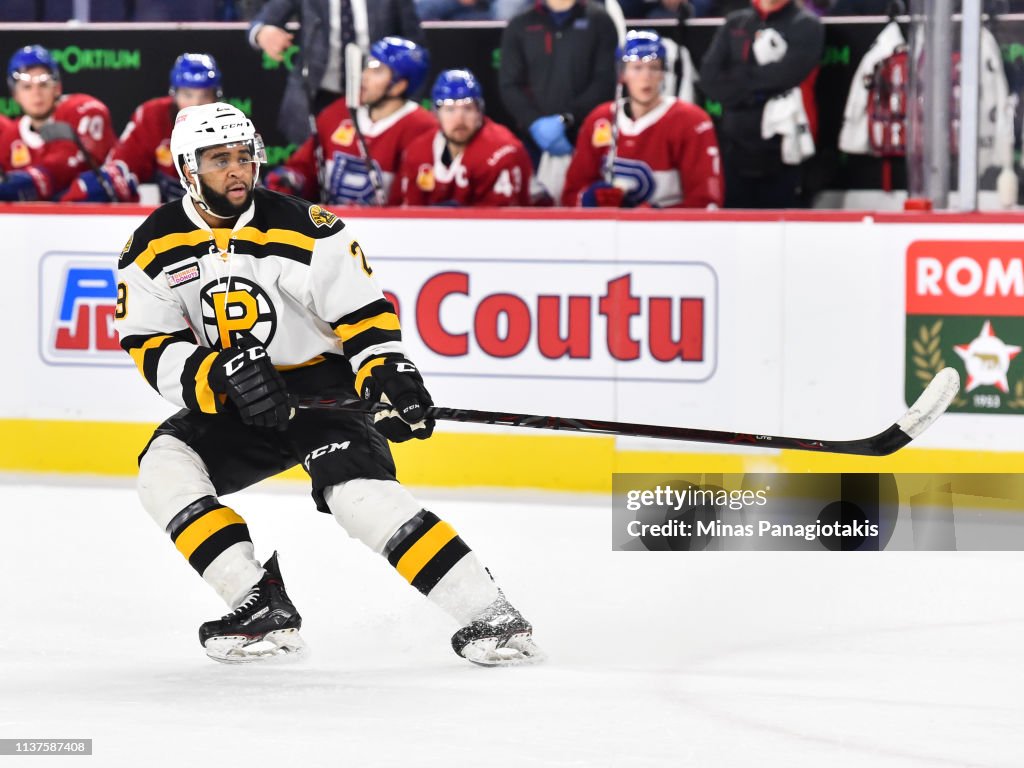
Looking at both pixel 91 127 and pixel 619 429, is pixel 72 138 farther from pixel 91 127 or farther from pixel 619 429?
pixel 619 429

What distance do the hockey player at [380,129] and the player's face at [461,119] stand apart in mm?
111

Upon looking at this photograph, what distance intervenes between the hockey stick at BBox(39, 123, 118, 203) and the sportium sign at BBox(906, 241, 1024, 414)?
253 cm

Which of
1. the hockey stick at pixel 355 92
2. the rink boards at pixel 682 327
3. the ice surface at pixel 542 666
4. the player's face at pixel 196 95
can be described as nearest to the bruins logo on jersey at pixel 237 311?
the ice surface at pixel 542 666

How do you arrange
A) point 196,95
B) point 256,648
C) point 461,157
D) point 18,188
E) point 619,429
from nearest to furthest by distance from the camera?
1. point 256,648
2. point 619,429
3. point 461,157
4. point 196,95
5. point 18,188

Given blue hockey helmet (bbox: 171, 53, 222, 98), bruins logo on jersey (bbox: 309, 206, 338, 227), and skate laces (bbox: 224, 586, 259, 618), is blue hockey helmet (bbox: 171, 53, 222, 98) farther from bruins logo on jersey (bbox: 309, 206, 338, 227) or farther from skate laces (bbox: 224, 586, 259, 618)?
skate laces (bbox: 224, 586, 259, 618)

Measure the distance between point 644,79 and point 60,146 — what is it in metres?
1.97

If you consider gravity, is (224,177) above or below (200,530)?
above

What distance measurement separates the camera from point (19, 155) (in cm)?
582

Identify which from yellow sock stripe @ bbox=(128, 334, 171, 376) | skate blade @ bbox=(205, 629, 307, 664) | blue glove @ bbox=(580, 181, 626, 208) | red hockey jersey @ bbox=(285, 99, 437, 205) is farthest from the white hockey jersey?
red hockey jersey @ bbox=(285, 99, 437, 205)

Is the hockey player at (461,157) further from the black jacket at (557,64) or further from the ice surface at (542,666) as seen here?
the ice surface at (542,666)

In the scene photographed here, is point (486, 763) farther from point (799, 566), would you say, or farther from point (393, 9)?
point (393, 9)

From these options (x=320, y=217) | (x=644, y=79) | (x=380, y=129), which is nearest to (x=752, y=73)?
(x=644, y=79)

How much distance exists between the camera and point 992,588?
3.88m

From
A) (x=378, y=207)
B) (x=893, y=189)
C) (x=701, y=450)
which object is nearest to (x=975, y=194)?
(x=893, y=189)
